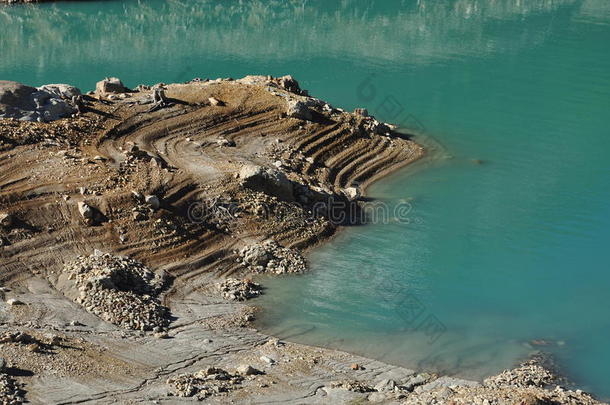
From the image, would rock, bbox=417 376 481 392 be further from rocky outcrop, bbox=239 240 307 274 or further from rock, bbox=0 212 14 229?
rock, bbox=0 212 14 229

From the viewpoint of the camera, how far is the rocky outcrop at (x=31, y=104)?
22625 mm

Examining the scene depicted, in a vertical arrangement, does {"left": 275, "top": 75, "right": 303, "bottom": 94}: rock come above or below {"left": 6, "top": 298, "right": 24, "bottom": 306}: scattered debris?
above

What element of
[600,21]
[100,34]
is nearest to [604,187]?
[600,21]

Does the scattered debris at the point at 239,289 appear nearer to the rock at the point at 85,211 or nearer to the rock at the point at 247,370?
the rock at the point at 247,370

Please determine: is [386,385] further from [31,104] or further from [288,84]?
[288,84]

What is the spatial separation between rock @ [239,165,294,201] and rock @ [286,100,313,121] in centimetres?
517

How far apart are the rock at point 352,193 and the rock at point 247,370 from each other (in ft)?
32.6

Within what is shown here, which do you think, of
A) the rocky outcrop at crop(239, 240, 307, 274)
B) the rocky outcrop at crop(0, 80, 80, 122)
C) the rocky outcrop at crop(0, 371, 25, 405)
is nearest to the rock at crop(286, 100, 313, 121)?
the rocky outcrop at crop(0, 80, 80, 122)

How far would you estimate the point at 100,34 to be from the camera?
48.6 metres

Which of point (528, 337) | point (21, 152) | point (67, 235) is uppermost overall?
point (21, 152)

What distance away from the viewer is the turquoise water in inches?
723

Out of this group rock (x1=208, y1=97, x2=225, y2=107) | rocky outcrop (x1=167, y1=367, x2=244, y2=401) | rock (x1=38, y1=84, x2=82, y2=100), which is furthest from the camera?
rock (x1=208, y1=97, x2=225, y2=107)

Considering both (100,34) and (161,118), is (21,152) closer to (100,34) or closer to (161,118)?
(161,118)

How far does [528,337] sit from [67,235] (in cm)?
1162
